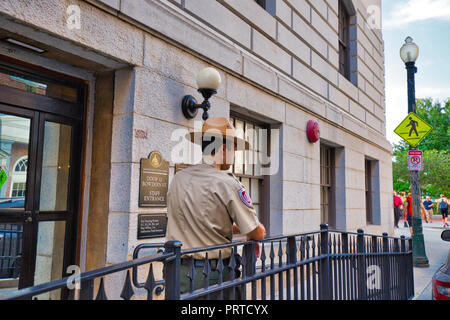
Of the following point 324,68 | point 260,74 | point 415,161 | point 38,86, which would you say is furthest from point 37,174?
point 415,161

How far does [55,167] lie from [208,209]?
237 centimetres

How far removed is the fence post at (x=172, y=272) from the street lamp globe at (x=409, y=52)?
10.7m

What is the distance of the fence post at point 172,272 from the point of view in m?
2.16

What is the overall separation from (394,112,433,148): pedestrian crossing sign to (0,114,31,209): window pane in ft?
30.5

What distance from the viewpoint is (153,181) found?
448cm

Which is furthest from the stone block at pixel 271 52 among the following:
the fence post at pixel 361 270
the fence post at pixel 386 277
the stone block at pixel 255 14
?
the fence post at pixel 386 277

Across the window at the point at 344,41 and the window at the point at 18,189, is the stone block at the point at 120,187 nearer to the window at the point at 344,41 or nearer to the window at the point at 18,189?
the window at the point at 18,189

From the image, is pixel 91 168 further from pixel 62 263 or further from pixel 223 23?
pixel 223 23

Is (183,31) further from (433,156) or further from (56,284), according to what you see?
(433,156)

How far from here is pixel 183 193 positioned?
114 inches

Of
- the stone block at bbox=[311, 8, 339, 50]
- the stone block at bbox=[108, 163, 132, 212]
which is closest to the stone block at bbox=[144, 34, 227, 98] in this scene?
the stone block at bbox=[108, 163, 132, 212]

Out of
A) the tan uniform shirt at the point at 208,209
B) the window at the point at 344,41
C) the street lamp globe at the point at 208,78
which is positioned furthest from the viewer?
the window at the point at 344,41

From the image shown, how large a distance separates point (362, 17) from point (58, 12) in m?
10.9

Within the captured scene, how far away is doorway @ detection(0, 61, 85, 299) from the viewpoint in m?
3.82
